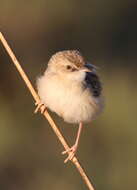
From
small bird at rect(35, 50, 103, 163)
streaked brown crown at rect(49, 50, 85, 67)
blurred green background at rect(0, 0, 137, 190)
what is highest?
streaked brown crown at rect(49, 50, 85, 67)

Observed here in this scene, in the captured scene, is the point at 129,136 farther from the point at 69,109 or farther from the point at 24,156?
the point at 69,109

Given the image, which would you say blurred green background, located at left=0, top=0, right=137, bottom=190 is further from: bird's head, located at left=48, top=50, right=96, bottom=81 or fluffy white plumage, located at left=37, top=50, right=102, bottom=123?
bird's head, located at left=48, top=50, right=96, bottom=81

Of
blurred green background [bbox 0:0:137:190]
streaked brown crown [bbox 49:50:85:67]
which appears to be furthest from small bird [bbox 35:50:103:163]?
blurred green background [bbox 0:0:137:190]

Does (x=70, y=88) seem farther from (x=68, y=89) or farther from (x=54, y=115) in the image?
(x=54, y=115)

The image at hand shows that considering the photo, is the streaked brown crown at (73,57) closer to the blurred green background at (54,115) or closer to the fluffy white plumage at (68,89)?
the fluffy white plumage at (68,89)

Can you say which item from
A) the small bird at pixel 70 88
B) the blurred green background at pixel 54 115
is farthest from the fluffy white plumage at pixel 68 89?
the blurred green background at pixel 54 115

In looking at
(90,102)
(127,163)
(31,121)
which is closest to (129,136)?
(127,163)

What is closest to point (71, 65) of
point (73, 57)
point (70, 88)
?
point (73, 57)
